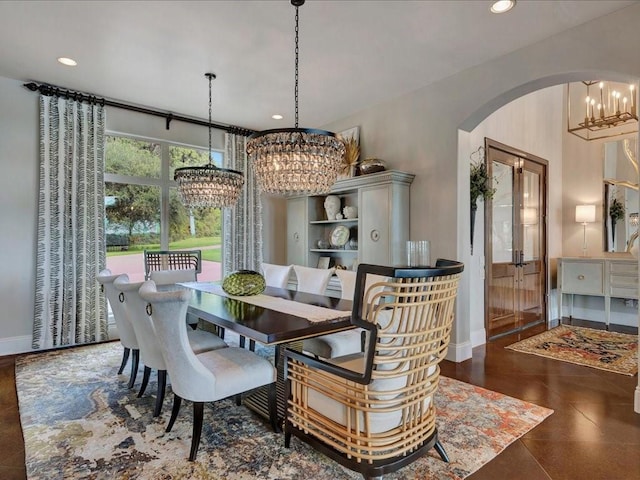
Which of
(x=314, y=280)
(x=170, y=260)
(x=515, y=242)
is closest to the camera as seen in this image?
(x=314, y=280)

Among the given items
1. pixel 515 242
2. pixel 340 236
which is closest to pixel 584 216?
pixel 515 242

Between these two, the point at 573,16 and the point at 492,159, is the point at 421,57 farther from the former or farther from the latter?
the point at 492,159

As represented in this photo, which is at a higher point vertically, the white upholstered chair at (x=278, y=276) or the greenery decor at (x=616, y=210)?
the greenery decor at (x=616, y=210)

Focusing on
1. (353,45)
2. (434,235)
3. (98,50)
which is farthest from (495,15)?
(98,50)

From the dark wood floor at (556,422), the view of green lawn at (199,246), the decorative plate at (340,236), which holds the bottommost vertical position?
the dark wood floor at (556,422)

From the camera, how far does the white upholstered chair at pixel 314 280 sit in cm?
329

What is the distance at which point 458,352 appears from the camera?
359 centimetres

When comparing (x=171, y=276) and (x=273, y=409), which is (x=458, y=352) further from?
(x=171, y=276)

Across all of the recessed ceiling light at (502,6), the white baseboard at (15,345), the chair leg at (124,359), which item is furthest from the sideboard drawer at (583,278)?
the white baseboard at (15,345)

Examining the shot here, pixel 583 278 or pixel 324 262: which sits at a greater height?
pixel 324 262

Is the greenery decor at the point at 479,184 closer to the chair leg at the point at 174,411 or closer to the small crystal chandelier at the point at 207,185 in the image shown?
the small crystal chandelier at the point at 207,185

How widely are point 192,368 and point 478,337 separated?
3.42 m

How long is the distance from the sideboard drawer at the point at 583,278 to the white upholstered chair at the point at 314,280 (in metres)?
3.93

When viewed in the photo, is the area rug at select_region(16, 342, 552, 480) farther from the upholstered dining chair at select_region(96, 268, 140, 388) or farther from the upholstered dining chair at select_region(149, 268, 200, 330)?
the upholstered dining chair at select_region(149, 268, 200, 330)
